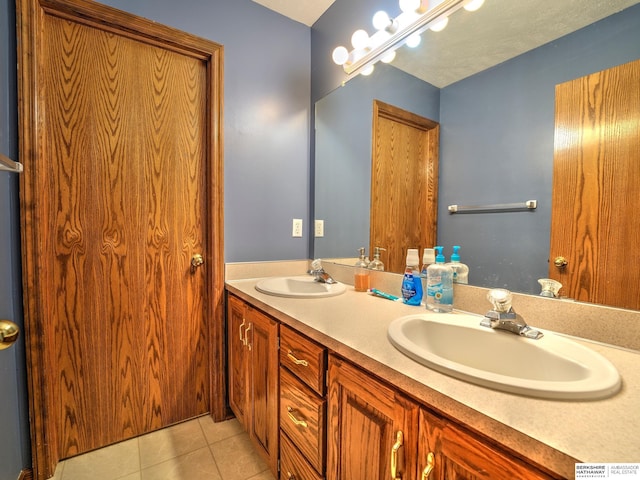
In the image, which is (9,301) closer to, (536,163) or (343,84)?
(343,84)

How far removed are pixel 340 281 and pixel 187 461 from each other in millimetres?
1112

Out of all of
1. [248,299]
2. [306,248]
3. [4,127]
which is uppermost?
[4,127]

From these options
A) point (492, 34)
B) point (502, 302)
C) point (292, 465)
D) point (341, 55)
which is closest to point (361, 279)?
point (502, 302)

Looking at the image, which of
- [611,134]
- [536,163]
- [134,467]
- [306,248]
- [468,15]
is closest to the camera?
[611,134]

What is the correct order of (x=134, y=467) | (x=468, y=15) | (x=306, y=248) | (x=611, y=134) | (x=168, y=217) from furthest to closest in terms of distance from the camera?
(x=306, y=248) < (x=168, y=217) < (x=134, y=467) < (x=468, y=15) < (x=611, y=134)

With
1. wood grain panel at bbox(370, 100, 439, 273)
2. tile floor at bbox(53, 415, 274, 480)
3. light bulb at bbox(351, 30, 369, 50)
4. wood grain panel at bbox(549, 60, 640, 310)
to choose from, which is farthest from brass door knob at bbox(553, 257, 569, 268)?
tile floor at bbox(53, 415, 274, 480)

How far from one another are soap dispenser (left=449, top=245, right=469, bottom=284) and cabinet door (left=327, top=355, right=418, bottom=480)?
57 centimetres

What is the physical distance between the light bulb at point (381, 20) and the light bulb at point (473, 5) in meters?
0.36

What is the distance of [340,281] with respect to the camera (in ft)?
5.33

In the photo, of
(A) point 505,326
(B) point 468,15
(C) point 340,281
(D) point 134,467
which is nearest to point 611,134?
(A) point 505,326

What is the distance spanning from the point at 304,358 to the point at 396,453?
38 cm

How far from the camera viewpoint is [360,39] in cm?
141

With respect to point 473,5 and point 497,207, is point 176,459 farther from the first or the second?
point 473,5

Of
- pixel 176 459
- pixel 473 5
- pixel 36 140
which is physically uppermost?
pixel 473 5
